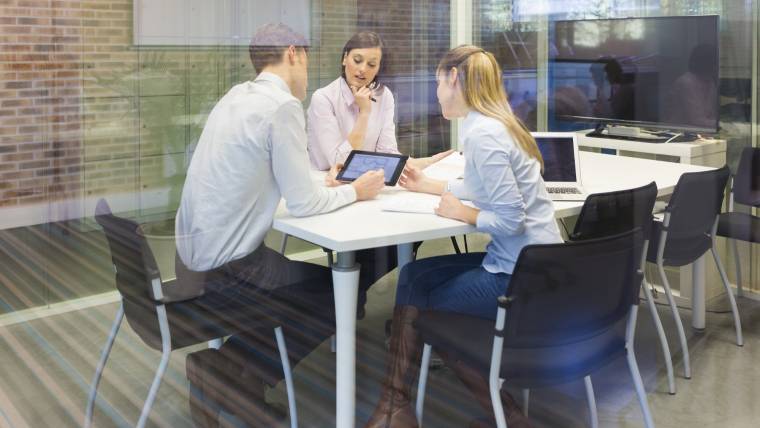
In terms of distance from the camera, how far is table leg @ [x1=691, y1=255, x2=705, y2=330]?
2211mm

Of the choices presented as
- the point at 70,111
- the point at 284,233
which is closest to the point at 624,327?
the point at 284,233

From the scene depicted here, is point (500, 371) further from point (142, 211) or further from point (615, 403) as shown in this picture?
point (142, 211)

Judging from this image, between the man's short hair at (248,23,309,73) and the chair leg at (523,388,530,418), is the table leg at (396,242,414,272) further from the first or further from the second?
the man's short hair at (248,23,309,73)

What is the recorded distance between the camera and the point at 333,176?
2240mm

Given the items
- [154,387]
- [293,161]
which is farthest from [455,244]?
[154,387]

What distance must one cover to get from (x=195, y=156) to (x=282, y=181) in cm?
22

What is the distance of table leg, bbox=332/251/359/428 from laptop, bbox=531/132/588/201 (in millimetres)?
636

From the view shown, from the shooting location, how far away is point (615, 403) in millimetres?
2246

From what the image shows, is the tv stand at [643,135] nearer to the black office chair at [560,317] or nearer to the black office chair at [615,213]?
the black office chair at [615,213]

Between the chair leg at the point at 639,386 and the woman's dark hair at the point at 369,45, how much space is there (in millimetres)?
980

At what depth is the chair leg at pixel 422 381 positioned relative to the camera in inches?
81.8

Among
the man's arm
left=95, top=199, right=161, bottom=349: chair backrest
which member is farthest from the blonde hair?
left=95, top=199, right=161, bottom=349: chair backrest

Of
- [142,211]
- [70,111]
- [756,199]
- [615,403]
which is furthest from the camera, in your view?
[615,403]

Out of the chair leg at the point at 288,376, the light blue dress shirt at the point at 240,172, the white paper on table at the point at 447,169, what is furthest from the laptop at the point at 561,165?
the chair leg at the point at 288,376
